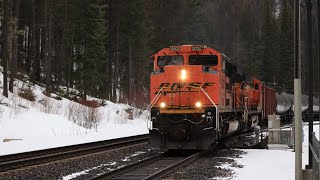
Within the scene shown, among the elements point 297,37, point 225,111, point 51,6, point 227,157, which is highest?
point 51,6

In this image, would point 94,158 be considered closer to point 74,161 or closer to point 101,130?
point 74,161

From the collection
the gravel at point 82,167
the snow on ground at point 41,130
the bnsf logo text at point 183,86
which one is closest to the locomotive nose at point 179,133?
the gravel at point 82,167

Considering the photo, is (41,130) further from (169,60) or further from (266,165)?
(266,165)

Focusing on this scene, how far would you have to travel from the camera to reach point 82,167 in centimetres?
1108

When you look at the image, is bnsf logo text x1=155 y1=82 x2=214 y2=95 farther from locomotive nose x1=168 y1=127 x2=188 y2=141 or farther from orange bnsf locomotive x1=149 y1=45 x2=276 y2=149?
locomotive nose x1=168 y1=127 x2=188 y2=141

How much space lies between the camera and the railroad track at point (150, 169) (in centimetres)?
946

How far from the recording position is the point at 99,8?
4094 centimetres

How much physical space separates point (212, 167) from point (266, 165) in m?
1.48

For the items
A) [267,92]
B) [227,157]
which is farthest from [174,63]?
[267,92]

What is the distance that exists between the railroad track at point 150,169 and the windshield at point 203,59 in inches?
115

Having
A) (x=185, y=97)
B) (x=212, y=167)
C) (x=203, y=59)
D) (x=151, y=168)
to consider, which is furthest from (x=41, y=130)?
(x=212, y=167)

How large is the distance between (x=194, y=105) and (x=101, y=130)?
34.7ft

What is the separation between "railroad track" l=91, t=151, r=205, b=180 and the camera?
946cm

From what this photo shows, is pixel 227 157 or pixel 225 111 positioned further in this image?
pixel 225 111
